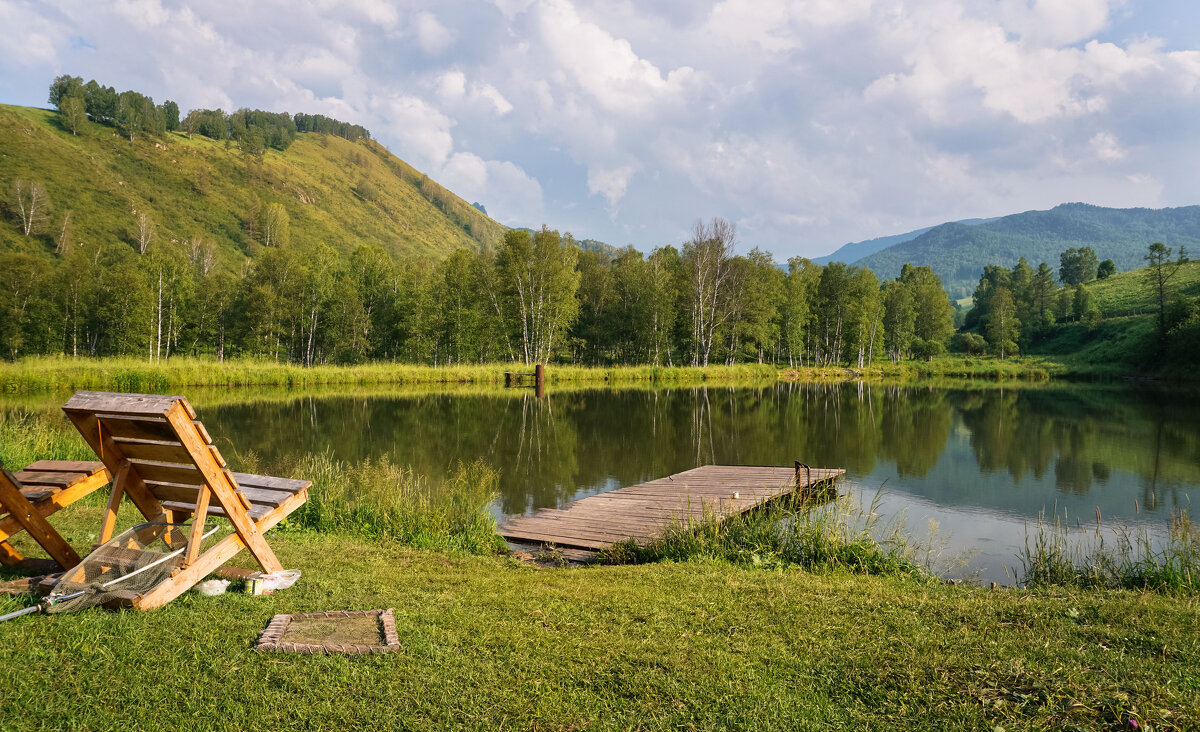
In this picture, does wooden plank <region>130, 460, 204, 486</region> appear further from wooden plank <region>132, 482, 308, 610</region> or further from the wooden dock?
the wooden dock

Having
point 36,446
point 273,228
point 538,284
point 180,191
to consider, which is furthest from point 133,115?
point 36,446

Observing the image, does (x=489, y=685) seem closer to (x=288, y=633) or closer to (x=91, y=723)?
(x=288, y=633)

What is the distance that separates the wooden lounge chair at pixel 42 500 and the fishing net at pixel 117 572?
1.76 feet

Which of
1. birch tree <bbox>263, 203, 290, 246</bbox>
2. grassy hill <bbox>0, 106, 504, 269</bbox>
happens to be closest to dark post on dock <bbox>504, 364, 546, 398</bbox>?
grassy hill <bbox>0, 106, 504, 269</bbox>

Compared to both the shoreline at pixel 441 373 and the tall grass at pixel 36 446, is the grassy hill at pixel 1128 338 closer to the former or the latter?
the shoreline at pixel 441 373

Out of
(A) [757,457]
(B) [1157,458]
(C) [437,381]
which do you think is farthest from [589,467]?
(C) [437,381]

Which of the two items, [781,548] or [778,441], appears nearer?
[781,548]

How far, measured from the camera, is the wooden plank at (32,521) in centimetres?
469

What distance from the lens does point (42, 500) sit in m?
5.09

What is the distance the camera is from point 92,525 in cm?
749

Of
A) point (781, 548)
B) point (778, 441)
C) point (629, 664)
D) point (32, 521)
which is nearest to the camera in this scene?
point (629, 664)

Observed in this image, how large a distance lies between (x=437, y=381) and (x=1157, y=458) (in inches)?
1508

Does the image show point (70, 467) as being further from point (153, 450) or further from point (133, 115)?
point (133, 115)

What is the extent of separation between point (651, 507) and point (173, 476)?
278 inches
